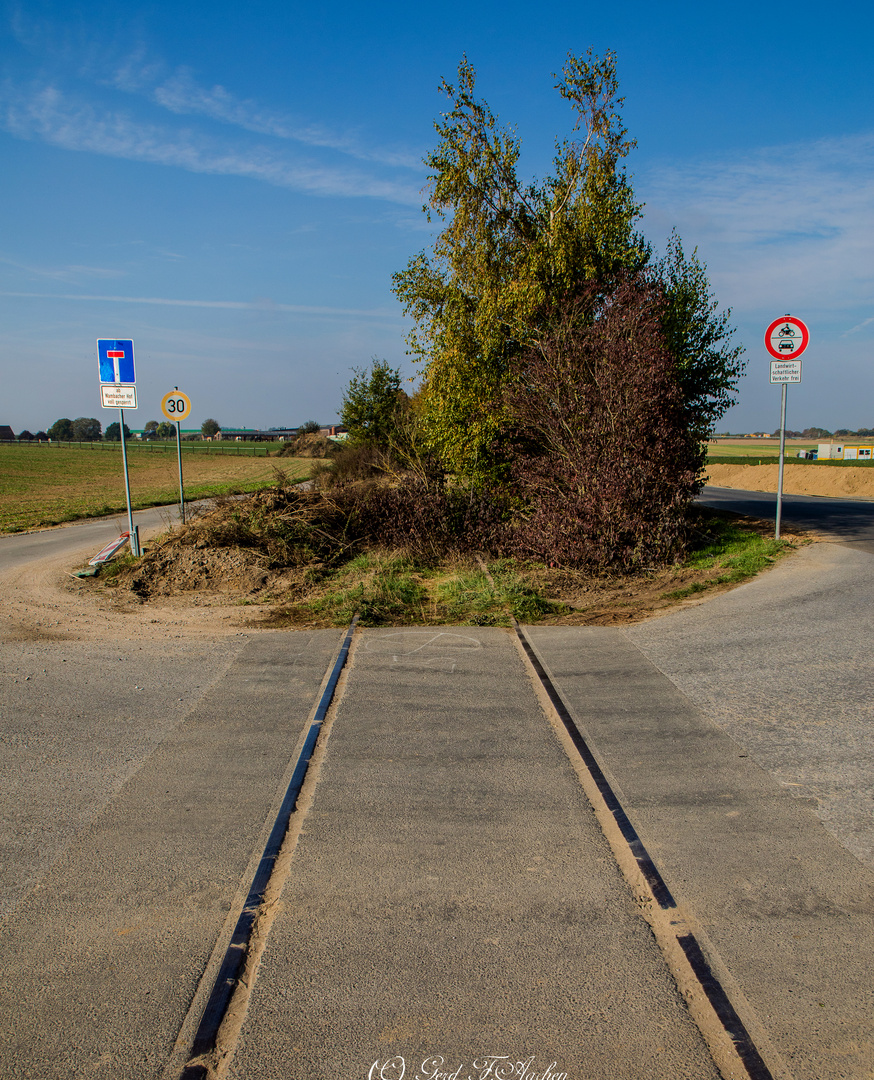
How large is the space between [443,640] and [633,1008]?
5.07 m

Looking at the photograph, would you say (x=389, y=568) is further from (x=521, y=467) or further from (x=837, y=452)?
(x=837, y=452)

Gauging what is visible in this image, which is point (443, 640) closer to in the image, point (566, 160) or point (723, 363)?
point (566, 160)

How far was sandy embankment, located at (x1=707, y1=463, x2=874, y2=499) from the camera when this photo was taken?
3197 centimetres

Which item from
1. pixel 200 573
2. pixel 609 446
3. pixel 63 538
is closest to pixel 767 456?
pixel 609 446

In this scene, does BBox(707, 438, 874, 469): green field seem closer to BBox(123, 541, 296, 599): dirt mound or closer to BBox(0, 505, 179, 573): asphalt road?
BBox(0, 505, 179, 573): asphalt road

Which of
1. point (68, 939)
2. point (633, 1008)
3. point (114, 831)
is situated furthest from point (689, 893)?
point (114, 831)

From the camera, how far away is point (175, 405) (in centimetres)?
1499

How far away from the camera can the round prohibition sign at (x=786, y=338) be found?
1089 centimetres

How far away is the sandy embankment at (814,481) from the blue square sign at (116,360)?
86.8 feet

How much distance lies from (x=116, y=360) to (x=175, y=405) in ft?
9.18

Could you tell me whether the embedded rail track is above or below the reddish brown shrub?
below

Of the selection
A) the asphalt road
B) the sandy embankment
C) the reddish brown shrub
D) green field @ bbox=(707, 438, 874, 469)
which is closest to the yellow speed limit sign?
the asphalt road

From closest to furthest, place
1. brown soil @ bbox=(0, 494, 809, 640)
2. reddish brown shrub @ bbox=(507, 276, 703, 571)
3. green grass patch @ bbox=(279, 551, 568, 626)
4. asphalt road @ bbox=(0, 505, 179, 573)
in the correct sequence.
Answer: brown soil @ bbox=(0, 494, 809, 640), green grass patch @ bbox=(279, 551, 568, 626), reddish brown shrub @ bbox=(507, 276, 703, 571), asphalt road @ bbox=(0, 505, 179, 573)

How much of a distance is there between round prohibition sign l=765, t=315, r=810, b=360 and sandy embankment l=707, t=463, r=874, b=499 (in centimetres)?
1991
